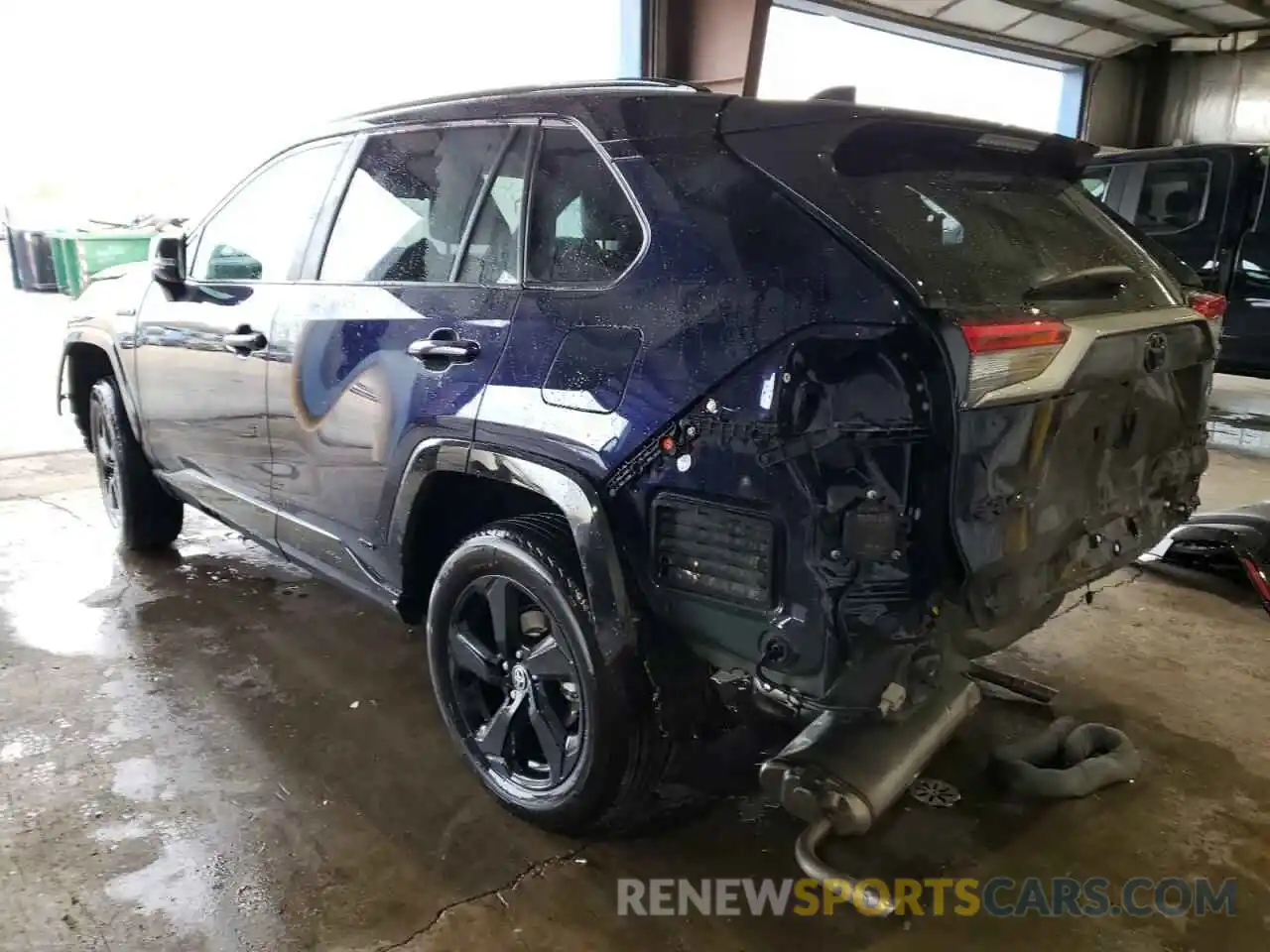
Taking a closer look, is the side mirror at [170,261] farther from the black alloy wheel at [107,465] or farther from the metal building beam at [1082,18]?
the metal building beam at [1082,18]

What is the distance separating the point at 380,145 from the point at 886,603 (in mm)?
2056

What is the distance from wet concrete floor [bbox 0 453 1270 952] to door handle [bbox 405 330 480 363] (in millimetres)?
1214

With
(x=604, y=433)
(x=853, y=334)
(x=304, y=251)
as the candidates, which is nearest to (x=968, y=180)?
(x=853, y=334)

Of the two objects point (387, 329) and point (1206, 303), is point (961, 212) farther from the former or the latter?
point (387, 329)

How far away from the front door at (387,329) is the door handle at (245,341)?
10 cm

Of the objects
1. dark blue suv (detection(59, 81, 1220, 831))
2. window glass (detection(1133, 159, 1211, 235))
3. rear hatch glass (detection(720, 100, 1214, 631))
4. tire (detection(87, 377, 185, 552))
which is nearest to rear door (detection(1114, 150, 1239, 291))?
window glass (detection(1133, 159, 1211, 235))

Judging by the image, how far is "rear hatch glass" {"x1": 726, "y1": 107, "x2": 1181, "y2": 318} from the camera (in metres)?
1.89

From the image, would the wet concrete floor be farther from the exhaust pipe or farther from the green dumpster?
the green dumpster

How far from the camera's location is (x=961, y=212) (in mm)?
2111

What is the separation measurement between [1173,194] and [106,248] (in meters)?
13.9

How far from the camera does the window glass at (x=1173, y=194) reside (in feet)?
23.7

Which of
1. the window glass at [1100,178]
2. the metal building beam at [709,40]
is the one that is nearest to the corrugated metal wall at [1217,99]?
the window glass at [1100,178]

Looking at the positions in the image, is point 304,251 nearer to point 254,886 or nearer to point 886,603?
point 254,886

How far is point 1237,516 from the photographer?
4172 millimetres
